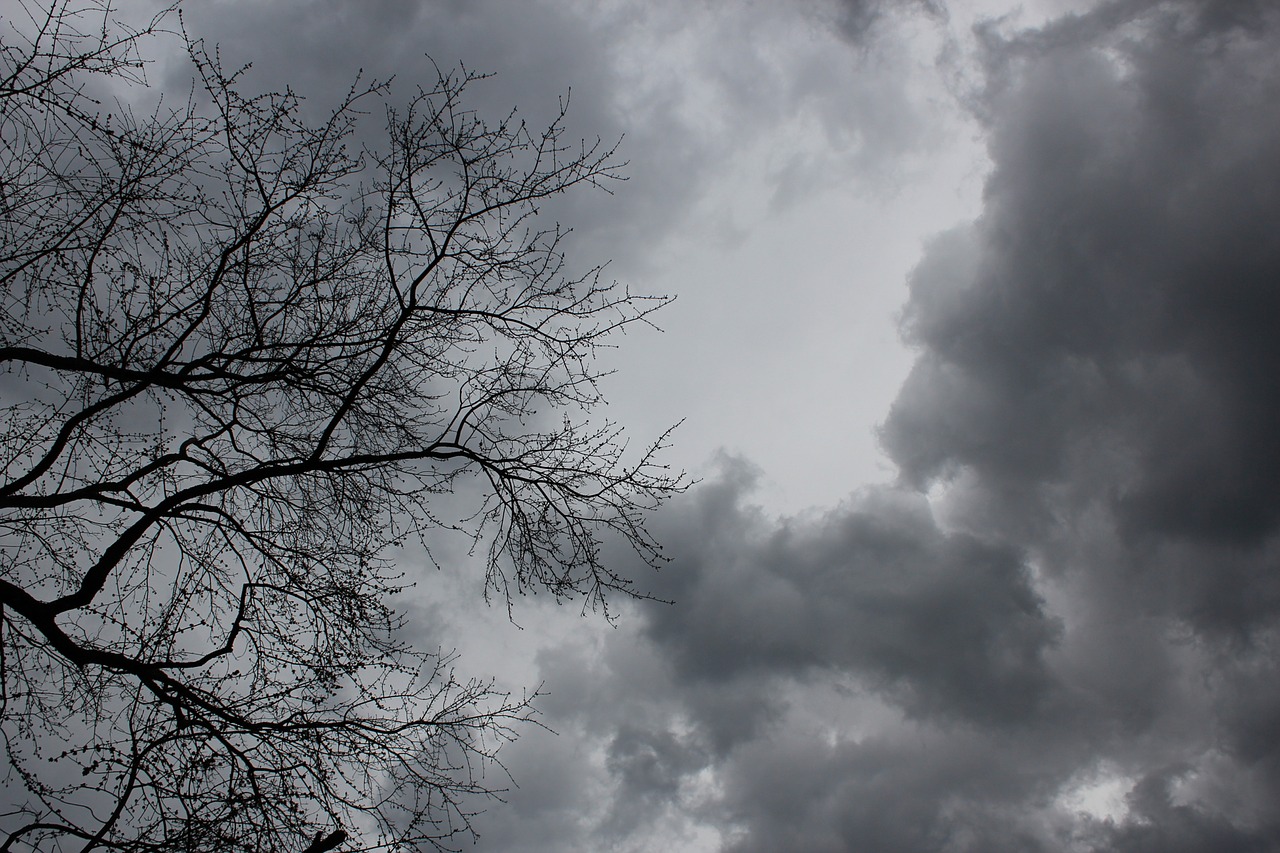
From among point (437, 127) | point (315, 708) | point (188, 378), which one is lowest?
point (315, 708)

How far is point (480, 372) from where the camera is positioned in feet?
21.6

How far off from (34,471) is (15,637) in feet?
4.08

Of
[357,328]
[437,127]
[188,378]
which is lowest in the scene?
[188,378]

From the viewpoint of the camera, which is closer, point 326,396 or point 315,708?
point 315,708

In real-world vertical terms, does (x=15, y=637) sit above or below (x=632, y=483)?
below

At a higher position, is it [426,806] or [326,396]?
[326,396]

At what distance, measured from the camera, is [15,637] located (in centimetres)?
564

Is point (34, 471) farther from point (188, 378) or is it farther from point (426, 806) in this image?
point (426, 806)

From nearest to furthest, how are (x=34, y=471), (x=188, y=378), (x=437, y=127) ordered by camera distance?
(x=34, y=471) < (x=188, y=378) < (x=437, y=127)

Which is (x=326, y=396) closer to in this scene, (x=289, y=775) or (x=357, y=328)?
(x=357, y=328)

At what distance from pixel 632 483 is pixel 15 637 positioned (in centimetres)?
476

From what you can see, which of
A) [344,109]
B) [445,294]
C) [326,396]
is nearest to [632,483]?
[445,294]

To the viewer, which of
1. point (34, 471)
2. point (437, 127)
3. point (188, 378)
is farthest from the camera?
point (437, 127)

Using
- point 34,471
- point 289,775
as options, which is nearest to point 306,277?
point 34,471
